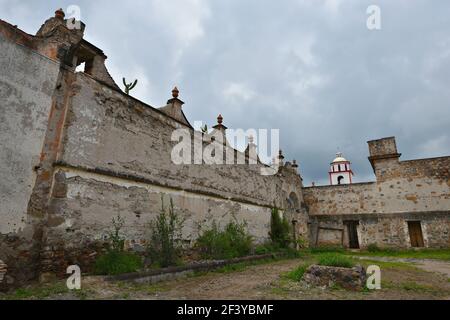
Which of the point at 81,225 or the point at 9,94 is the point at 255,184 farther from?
the point at 9,94

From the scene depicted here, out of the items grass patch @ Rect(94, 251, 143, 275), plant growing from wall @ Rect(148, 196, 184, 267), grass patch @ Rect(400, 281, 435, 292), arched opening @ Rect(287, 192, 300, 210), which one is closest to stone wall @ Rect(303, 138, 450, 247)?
arched opening @ Rect(287, 192, 300, 210)

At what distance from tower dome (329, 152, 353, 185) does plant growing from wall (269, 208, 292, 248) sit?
32271 millimetres

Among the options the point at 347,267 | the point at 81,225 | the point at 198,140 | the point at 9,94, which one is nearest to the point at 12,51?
the point at 9,94

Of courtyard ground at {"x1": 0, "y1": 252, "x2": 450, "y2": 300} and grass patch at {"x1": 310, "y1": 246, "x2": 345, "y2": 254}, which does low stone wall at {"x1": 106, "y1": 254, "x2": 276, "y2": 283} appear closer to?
courtyard ground at {"x1": 0, "y1": 252, "x2": 450, "y2": 300}

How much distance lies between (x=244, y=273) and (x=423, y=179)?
589 inches

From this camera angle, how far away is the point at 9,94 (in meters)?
5.31

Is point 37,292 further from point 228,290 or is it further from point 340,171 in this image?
point 340,171

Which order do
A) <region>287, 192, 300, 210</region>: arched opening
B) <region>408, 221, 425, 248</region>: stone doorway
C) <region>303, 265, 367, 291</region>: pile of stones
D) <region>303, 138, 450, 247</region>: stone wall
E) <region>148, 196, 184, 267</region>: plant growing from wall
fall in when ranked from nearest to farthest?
<region>303, 265, 367, 291</region>: pile of stones < <region>148, 196, 184, 267</region>: plant growing from wall < <region>303, 138, 450, 247</region>: stone wall < <region>408, 221, 425, 248</region>: stone doorway < <region>287, 192, 300, 210</region>: arched opening

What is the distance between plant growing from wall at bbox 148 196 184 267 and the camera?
24.2ft

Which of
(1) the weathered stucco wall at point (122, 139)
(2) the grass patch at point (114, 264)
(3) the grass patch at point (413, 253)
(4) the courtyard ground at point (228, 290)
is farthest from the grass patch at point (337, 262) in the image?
(3) the grass patch at point (413, 253)

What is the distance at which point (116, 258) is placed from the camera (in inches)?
247

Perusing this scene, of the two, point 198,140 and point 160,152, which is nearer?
point 160,152

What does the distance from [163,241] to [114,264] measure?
5.26 feet

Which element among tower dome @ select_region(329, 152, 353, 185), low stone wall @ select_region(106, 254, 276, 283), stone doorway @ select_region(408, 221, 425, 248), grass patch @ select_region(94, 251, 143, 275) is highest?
tower dome @ select_region(329, 152, 353, 185)
